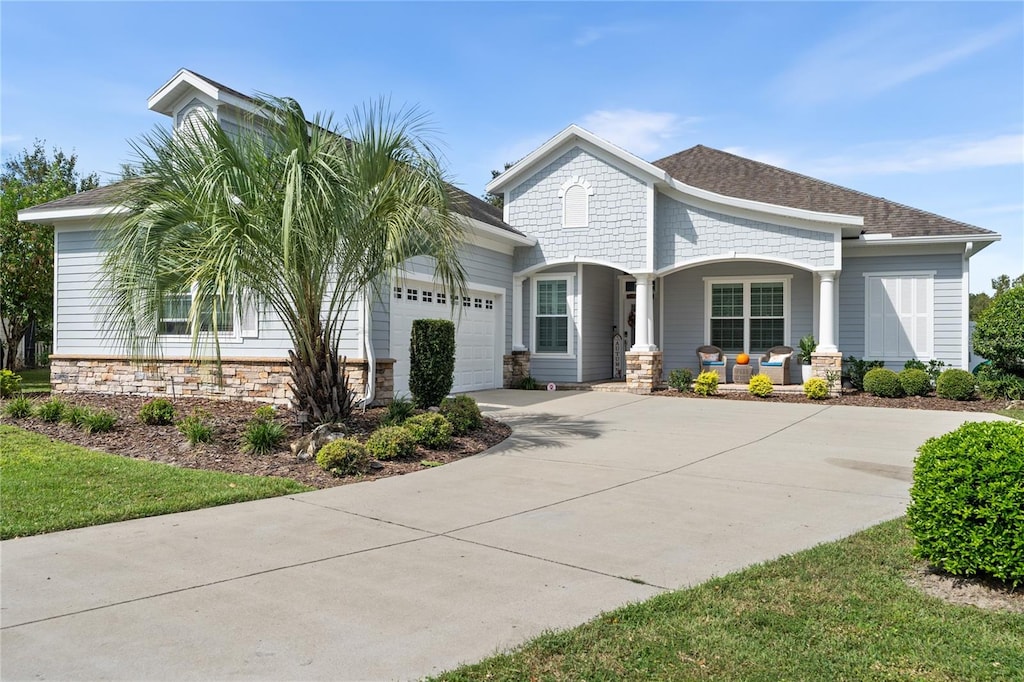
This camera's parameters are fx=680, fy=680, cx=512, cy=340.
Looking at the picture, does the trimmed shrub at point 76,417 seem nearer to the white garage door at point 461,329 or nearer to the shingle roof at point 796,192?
the white garage door at point 461,329

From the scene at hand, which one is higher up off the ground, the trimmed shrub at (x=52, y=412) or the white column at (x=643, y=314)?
the white column at (x=643, y=314)

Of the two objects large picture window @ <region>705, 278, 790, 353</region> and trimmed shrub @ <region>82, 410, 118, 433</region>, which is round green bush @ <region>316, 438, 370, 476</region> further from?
large picture window @ <region>705, 278, 790, 353</region>

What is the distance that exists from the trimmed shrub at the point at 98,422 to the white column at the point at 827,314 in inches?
536

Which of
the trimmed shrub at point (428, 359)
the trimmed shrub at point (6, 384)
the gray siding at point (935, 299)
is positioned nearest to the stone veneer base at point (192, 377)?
the trimmed shrub at point (428, 359)

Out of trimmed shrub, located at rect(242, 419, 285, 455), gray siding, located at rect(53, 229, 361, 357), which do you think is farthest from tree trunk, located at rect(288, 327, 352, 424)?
gray siding, located at rect(53, 229, 361, 357)

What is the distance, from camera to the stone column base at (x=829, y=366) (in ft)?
48.5

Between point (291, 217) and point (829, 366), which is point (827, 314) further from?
point (291, 217)

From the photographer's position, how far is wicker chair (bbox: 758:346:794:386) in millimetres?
16000

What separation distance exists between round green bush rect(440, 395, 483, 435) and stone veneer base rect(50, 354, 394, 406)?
2.23 meters

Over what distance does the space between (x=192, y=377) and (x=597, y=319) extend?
9.93 m

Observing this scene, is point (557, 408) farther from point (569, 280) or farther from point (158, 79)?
point (158, 79)

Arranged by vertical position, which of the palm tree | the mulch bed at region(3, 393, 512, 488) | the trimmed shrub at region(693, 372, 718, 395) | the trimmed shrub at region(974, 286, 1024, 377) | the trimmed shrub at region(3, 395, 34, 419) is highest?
the palm tree

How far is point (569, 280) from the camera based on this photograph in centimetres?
1689

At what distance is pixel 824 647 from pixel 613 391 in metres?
12.8
